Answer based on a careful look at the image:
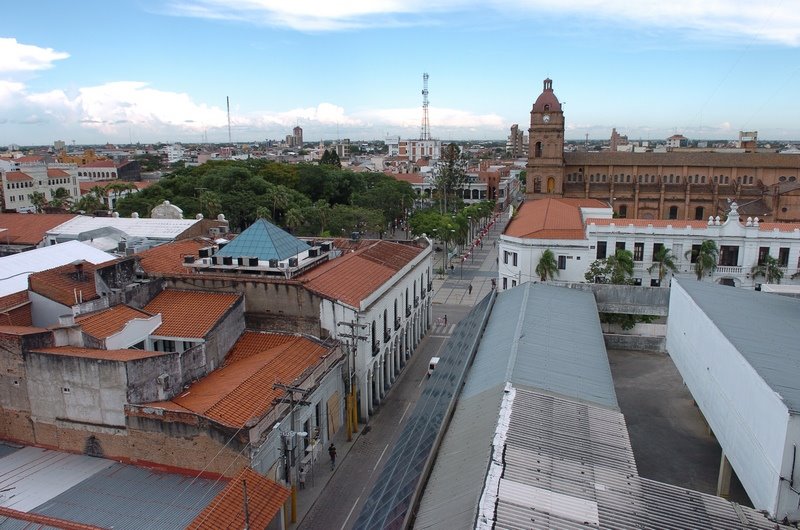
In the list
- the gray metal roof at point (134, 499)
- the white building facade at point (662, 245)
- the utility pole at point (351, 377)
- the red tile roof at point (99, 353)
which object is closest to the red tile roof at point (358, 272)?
the utility pole at point (351, 377)

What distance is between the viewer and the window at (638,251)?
4816 centimetres

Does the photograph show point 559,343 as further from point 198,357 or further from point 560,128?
point 560,128

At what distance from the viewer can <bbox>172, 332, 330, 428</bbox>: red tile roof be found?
22.1 meters

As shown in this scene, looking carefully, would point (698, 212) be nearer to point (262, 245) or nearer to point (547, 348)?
point (547, 348)

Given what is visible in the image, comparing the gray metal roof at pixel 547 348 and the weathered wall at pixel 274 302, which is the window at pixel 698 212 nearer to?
the gray metal roof at pixel 547 348

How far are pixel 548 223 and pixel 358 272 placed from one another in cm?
2252

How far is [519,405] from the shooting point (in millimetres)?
18766

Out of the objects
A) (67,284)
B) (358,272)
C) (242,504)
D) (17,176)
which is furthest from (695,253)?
(17,176)

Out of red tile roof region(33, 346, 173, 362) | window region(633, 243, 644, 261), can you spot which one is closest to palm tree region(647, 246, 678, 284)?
window region(633, 243, 644, 261)

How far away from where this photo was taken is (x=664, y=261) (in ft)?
155

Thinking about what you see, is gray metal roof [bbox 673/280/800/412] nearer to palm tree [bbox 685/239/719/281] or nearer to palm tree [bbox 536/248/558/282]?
palm tree [bbox 536/248/558/282]

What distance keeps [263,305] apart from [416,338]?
15.2 metres

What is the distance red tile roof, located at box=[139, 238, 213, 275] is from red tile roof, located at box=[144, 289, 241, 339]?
243 centimetres

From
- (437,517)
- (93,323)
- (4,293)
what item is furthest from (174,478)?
(4,293)
